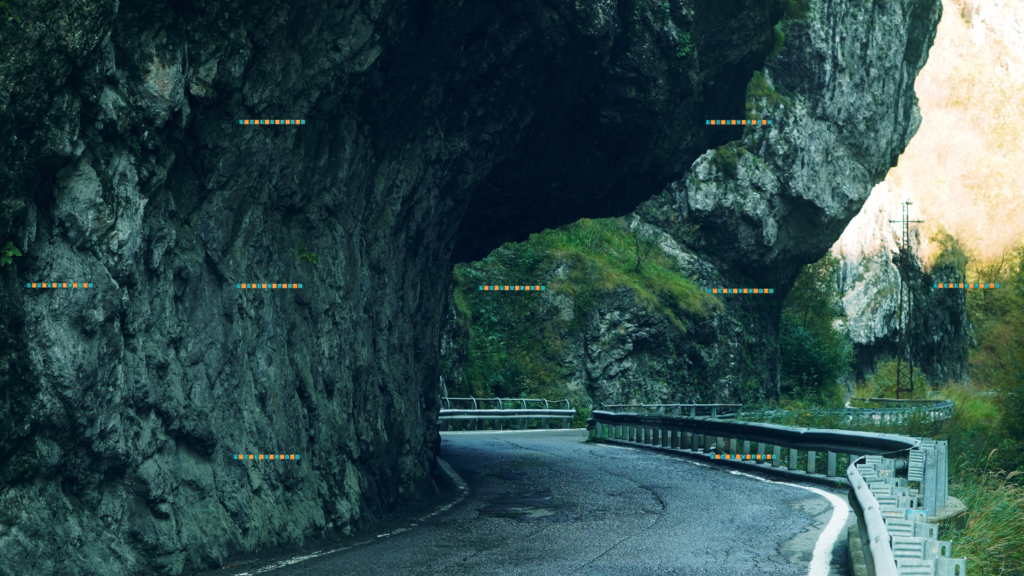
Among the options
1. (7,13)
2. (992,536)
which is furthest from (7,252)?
(992,536)

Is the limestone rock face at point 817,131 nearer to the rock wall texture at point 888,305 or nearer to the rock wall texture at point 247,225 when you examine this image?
the rock wall texture at point 888,305

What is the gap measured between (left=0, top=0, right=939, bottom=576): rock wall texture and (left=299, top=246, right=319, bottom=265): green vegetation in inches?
3.9

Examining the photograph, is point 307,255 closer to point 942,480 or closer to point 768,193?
point 942,480

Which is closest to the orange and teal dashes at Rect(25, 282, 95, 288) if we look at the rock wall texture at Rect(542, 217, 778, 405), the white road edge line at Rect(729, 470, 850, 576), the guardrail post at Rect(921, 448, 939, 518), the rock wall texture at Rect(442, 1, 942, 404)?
the white road edge line at Rect(729, 470, 850, 576)

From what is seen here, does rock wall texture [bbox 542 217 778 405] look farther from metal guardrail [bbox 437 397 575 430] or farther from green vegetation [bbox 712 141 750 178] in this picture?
green vegetation [bbox 712 141 750 178]

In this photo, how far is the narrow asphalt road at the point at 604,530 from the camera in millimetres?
7852

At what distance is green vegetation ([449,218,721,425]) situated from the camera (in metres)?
42.4

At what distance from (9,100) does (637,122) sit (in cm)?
1243

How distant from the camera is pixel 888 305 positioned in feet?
230

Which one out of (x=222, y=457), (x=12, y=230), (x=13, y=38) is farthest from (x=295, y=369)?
(x=13, y=38)

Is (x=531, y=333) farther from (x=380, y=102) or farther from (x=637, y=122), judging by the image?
(x=380, y=102)

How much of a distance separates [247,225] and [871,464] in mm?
6550

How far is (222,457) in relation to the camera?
9.07 m

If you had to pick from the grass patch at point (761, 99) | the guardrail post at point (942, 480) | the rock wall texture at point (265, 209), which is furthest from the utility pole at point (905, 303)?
the guardrail post at point (942, 480)
